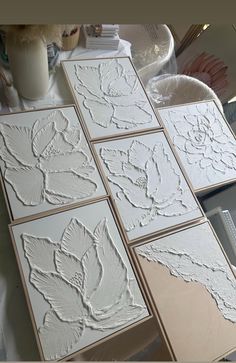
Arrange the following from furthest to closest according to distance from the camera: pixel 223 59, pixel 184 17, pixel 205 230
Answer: pixel 223 59 < pixel 205 230 < pixel 184 17

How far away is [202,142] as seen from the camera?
115 cm

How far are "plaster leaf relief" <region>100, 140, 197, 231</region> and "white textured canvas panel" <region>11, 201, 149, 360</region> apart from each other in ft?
0.27

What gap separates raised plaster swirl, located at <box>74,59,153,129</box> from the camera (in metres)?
1.10

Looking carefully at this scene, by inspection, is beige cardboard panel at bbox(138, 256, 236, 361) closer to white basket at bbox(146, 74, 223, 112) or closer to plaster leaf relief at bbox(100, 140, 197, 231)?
plaster leaf relief at bbox(100, 140, 197, 231)

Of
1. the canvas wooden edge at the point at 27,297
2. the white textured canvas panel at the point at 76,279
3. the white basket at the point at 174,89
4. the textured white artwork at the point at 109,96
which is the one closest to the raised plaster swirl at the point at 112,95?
the textured white artwork at the point at 109,96

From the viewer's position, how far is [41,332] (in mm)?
752

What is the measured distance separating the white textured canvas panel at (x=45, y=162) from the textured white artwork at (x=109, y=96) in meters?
0.08

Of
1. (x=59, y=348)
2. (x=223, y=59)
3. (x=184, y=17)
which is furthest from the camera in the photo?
(x=223, y=59)

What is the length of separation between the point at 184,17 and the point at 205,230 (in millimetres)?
812

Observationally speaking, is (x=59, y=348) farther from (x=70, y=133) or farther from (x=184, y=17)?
(x=184, y=17)

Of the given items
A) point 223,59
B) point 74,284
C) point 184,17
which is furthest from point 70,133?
point 223,59

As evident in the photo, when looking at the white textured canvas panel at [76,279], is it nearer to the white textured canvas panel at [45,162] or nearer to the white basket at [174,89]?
the white textured canvas panel at [45,162]

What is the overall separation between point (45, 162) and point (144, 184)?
12.4 inches

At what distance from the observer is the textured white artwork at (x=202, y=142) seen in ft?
3.58
